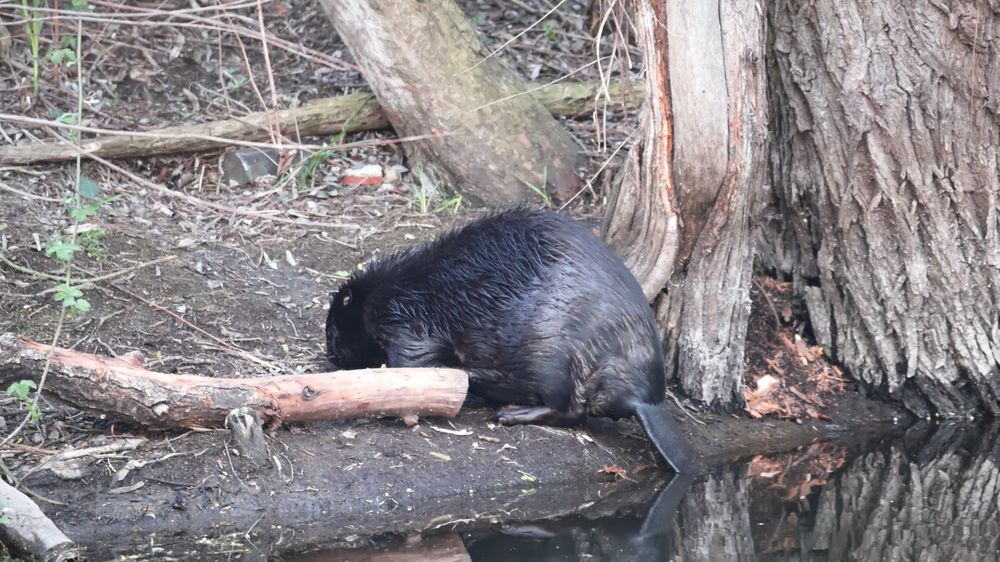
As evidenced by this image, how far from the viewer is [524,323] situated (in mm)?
4484

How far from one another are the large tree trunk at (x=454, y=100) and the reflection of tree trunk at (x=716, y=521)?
2.14 m

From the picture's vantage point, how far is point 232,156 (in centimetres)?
621

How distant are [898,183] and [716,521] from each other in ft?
5.95

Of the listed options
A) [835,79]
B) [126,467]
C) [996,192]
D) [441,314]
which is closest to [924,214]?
[996,192]

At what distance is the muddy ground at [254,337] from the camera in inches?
152

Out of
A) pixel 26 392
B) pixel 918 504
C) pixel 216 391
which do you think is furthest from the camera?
pixel 918 504

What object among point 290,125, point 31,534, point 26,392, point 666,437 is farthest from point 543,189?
point 31,534

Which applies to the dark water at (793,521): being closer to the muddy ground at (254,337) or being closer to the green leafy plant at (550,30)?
the muddy ground at (254,337)

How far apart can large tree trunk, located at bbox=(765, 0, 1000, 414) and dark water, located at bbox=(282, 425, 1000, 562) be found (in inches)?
20.9

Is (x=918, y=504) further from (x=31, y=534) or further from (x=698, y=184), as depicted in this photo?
(x=31, y=534)

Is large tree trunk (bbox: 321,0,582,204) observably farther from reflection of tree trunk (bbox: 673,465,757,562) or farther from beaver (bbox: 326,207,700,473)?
reflection of tree trunk (bbox: 673,465,757,562)

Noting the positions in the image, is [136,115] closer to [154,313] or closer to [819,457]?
[154,313]

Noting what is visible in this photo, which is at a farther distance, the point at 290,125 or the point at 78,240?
the point at 290,125

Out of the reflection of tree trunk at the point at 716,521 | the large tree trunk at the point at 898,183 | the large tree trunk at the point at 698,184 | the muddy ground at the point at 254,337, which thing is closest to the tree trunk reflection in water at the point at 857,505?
the reflection of tree trunk at the point at 716,521
